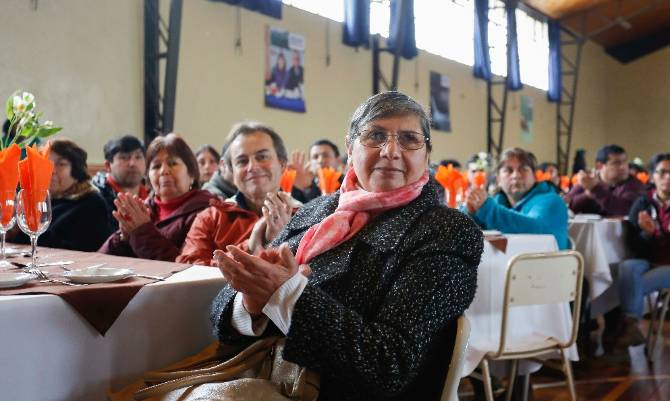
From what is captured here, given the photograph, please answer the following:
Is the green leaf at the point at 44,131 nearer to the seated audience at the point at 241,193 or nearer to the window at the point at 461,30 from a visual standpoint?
the seated audience at the point at 241,193

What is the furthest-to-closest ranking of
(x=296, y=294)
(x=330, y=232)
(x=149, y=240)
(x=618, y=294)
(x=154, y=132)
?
(x=154, y=132)
(x=618, y=294)
(x=149, y=240)
(x=330, y=232)
(x=296, y=294)

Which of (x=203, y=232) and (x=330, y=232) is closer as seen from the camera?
(x=330, y=232)

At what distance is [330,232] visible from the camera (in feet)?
4.66

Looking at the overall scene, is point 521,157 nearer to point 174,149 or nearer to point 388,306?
point 174,149

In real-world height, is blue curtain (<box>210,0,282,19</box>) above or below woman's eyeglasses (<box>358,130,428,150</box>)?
above

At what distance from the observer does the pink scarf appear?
4.65 ft

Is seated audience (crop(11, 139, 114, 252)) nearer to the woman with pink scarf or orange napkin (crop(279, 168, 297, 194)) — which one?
orange napkin (crop(279, 168, 297, 194))

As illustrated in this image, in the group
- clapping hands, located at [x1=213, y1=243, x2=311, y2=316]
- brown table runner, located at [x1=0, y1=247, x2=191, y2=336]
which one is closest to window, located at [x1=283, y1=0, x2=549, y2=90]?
brown table runner, located at [x1=0, y1=247, x2=191, y2=336]

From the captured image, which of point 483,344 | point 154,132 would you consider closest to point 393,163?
point 483,344

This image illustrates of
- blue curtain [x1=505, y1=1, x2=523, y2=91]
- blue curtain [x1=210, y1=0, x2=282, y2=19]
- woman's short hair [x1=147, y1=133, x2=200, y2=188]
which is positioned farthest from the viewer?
blue curtain [x1=505, y1=1, x2=523, y2=91]

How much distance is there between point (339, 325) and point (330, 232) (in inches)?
12.2

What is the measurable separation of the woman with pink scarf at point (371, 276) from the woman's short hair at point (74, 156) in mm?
1631

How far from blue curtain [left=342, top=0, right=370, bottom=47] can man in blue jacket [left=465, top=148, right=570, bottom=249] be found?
5601mm

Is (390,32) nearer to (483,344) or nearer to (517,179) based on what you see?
(517,179)
